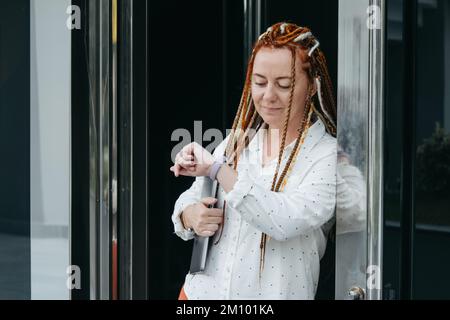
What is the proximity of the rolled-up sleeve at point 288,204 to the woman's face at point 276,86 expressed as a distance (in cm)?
22

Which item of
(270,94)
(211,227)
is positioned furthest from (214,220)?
(270,94)

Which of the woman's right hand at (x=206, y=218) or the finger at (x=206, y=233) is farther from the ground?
the woman's right hand at (x=206, y=218)

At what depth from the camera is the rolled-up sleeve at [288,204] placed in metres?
2.35

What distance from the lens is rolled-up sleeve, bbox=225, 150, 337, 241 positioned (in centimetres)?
235

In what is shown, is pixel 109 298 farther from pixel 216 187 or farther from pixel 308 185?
pixel 308 185

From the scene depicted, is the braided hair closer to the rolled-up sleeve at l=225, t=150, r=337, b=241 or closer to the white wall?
the rolled-up sleeve at l=225, t=150, r=337, b=241

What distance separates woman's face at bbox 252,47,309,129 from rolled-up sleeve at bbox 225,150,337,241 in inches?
8.7

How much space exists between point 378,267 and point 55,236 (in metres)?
1.20

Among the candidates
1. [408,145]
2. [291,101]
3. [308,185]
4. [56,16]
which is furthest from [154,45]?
[408,145]

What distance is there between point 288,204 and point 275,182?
12 cm

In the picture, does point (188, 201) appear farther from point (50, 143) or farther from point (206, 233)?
point (50, 143)

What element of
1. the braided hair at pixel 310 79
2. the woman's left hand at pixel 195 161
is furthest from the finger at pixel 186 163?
the braided hair at pixel 310 79

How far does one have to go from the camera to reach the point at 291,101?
2.49 meters

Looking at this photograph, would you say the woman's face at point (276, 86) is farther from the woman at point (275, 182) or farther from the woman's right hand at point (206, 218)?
the woman's right hand at point (206, 218)
